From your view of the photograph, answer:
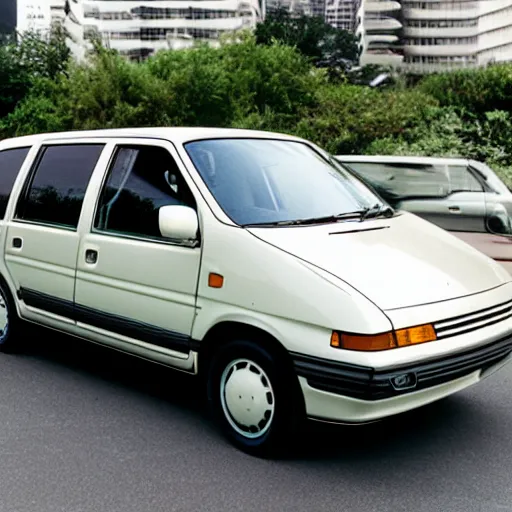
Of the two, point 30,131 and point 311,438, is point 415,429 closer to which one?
point 311,438

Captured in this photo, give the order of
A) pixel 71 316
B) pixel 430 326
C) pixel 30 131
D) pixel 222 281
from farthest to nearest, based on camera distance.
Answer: pixel 30 131 < pixel 71 316 < pixel 222 281 < pixel 430 326

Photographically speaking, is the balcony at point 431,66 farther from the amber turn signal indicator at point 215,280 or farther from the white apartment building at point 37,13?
the amber turn signal indicator at point 215,280

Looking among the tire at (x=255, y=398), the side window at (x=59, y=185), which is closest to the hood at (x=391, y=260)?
the tire at (x=255, y=398)

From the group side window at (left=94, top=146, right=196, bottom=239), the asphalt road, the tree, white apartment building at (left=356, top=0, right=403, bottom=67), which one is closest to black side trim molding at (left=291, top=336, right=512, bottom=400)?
the asphalt road

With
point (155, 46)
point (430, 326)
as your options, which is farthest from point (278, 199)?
point (155, 46)

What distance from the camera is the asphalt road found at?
3395 mm

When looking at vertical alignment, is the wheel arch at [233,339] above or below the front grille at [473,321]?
below

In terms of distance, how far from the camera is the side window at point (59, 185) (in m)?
4.94

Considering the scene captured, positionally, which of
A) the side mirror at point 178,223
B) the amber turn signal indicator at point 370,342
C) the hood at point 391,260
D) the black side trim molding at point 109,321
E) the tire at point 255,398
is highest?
the side mirror at point 178,223

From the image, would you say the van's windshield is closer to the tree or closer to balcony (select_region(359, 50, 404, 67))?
the tree

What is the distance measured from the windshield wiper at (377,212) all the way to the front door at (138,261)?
3.52 ft

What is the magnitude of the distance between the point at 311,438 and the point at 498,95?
21.2m

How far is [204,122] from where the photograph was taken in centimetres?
2328

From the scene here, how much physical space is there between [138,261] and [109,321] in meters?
0.51
